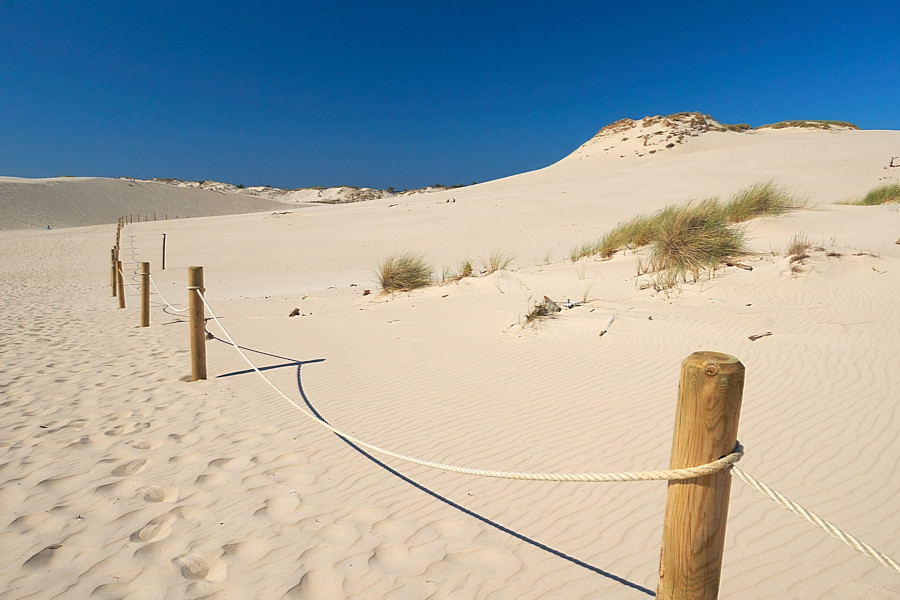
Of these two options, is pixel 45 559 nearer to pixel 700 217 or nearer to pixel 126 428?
pixel 126 428

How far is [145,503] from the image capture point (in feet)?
10.2

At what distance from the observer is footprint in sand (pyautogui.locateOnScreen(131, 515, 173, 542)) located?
2752 mm

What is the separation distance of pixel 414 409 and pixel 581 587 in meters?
2.40

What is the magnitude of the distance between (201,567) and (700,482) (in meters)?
2.37

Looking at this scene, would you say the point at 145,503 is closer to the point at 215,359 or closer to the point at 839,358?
the point at 215,359

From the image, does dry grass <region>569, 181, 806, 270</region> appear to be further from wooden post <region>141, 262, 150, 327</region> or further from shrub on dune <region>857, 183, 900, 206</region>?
wooden post <region>141, 262, 150, 327</region>

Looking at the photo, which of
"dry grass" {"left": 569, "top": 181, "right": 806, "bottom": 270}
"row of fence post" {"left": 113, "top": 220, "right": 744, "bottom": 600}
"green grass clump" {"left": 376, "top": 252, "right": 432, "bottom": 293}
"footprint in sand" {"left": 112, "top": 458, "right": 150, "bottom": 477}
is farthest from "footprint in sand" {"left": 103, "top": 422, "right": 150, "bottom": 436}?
"dry grass" {"left": 569, "top": 181, "right": 806, "bottom": 270}

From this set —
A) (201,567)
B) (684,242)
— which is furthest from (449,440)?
(684,242)

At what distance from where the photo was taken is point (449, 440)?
12.6 feet

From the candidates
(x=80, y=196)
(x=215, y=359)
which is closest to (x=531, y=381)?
(x=215, y=359)

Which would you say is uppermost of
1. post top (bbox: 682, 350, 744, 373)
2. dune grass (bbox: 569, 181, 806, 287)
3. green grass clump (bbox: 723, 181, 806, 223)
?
green grass clump (bbox: 723, 181, 806, 223)

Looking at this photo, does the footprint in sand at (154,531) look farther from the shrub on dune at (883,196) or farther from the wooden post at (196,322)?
the shrub on dune at (883,196)

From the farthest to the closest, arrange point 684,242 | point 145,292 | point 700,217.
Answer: point 700,217 < point 684,242 < point 145,292

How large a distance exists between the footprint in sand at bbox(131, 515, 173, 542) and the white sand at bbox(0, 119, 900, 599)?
0.07 ft
